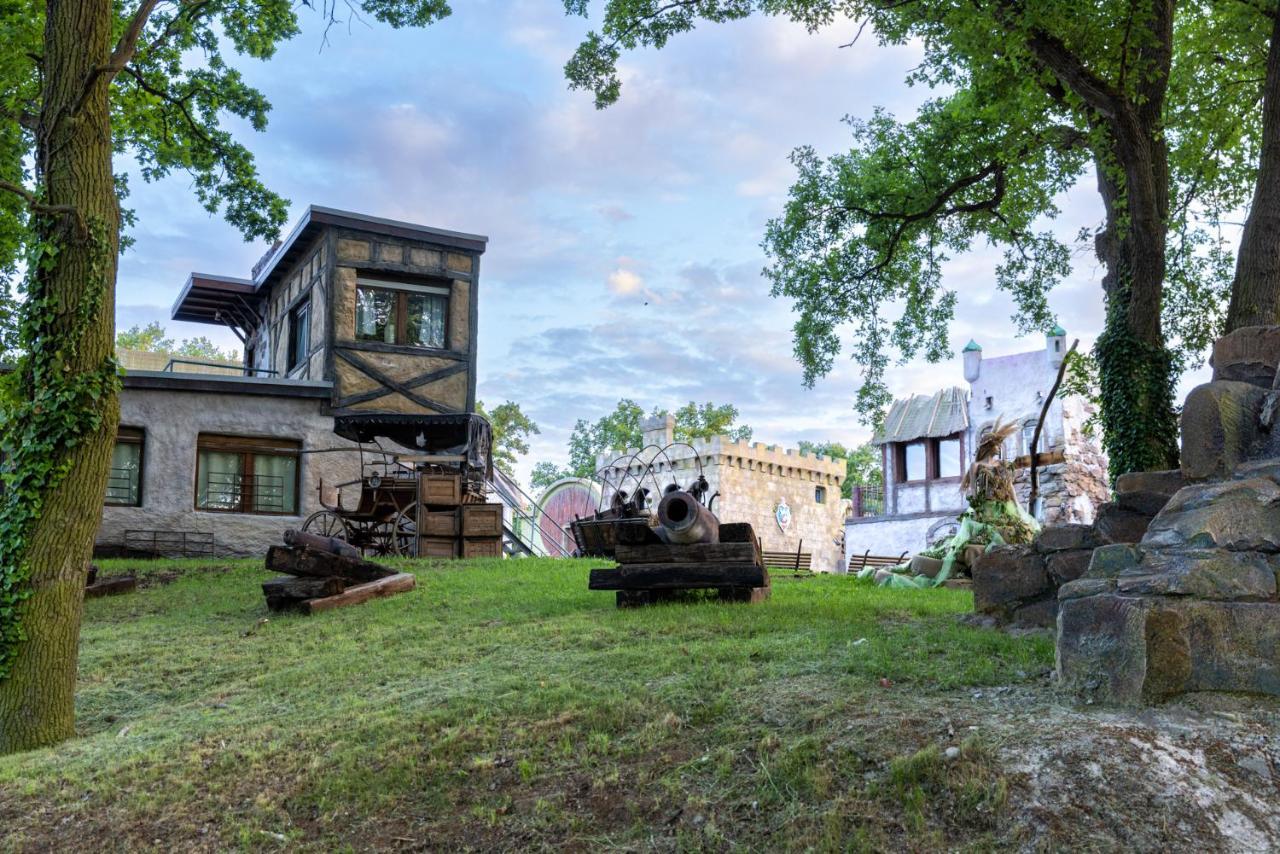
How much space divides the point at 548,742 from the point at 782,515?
36566 mm

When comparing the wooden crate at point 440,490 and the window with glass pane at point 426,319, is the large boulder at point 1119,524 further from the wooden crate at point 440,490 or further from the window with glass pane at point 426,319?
the window with glass pane at point 426,319

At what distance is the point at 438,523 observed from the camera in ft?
57.3

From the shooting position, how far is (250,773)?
6023 mm

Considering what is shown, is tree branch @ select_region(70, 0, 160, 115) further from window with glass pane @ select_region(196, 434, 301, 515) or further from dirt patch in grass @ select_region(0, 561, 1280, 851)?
window with glass pane @ select_region(196, 434, 301, 515)

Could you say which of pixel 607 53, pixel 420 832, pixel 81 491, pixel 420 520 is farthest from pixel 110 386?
pixel 420 520

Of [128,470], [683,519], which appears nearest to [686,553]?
[683,519]

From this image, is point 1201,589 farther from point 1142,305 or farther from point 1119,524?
point 1142,305

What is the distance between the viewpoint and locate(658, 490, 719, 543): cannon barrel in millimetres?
→ 9812

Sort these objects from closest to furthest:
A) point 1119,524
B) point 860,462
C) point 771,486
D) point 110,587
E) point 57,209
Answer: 1. point 57,209
2. point 1119,524
3. point 110,587
4. point 771,486
5. point 860,462

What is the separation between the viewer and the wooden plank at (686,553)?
9883 millimetres

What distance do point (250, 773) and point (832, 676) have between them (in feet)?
11.2

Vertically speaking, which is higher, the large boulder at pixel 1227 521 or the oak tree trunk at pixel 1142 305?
the oak tree trunk at pixel 1142 305

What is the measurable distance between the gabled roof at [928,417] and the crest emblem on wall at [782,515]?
5.85 m

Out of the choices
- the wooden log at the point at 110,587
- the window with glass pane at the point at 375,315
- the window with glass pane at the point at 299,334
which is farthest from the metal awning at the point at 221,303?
the wooden log at the point at 110,587
